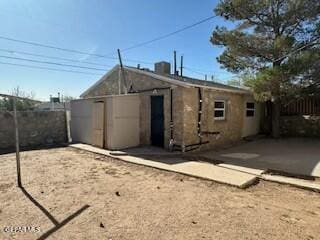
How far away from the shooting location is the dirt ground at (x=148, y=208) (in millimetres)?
3283

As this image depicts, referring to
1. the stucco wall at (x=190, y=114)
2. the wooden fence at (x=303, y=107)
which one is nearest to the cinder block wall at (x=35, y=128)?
the stucco wall at (x=190, y=114)

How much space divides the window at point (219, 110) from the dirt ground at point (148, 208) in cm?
483

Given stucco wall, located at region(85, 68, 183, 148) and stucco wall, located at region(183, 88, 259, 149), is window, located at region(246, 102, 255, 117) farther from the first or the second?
stucco wall, located at region(85, 68, 183, 148)

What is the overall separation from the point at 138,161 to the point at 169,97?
278 cm

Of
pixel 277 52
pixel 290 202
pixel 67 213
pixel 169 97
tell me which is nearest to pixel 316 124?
pixel 277 52

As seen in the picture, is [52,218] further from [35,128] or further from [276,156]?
[35,128]

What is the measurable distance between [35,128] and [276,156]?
34.3 feet

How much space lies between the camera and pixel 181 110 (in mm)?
8711

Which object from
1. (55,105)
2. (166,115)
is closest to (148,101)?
(166,115)

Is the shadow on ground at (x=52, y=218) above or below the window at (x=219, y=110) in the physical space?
below

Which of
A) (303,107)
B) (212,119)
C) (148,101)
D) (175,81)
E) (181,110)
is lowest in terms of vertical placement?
(212,119)

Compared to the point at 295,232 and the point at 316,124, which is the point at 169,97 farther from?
the point at 316,124

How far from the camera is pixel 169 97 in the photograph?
9.05 metres

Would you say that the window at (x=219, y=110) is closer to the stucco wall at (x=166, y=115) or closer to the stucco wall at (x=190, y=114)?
the stucco wall at (x=190, y=114)
